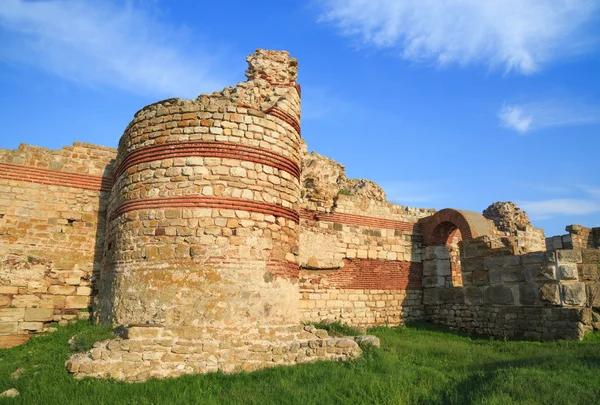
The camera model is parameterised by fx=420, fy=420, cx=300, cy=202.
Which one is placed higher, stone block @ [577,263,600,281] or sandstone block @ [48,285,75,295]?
stone block @ [577,263,600,281]

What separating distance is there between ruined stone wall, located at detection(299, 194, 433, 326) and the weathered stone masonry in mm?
41

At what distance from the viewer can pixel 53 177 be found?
27.9 feet

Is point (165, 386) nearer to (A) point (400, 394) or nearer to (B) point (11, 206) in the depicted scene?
(A) point (400, 394)

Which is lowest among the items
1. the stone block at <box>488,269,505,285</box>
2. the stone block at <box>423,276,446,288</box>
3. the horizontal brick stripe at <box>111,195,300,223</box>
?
the stone block at <box>423,276,446,288</box>

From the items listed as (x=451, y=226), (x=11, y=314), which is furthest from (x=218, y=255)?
(x=451, y=226)

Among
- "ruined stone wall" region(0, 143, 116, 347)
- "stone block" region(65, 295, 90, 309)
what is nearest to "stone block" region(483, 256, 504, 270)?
"ruined stone wall" region(0, 143, 116, 347)

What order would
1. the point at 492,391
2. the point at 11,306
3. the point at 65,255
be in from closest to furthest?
the point at 492,391
the point at 11,306
the point at 65,255

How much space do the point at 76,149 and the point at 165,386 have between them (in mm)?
5807

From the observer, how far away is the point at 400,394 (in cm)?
482

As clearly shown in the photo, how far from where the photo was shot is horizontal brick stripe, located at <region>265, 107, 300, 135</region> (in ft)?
24.5

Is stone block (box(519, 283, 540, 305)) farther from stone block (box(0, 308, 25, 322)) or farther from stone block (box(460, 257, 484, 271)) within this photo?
stone block (box(0, 308, 25, 322))

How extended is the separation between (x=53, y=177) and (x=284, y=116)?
16.1 feet

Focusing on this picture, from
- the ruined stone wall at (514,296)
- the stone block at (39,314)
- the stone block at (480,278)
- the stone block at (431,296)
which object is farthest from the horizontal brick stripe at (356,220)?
the stone block at (39,314)

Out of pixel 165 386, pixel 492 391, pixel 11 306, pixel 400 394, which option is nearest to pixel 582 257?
pixel 492 391
